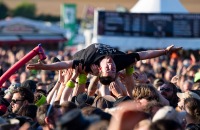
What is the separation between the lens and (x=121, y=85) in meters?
10.6

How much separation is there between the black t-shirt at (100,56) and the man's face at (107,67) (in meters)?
0.06

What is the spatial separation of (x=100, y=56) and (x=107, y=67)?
153 mm

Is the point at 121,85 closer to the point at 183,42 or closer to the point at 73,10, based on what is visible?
the point at 183,42

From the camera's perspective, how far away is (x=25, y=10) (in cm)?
7075

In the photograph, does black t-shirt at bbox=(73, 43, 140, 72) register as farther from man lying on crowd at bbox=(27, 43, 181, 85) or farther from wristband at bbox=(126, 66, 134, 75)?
wristband at bbox=(126, 66, 134, 75)

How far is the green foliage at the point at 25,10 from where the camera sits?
6975 cm

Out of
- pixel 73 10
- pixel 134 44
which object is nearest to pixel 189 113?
pixel 134 44

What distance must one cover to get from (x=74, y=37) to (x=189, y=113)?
1230 inches

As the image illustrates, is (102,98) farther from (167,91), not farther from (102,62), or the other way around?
(167,91)

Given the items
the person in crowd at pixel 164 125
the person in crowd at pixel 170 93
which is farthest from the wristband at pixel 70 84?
the person in crowd at pixel 164 125

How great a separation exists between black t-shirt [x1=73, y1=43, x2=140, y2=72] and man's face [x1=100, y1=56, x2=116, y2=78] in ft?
0.20

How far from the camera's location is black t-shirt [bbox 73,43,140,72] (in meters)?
9.60

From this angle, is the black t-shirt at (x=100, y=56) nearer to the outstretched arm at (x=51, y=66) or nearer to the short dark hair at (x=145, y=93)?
the outstretched arm at (x=51, y=66)

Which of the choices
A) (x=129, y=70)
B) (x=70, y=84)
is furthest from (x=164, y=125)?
(x=129, y=70)
